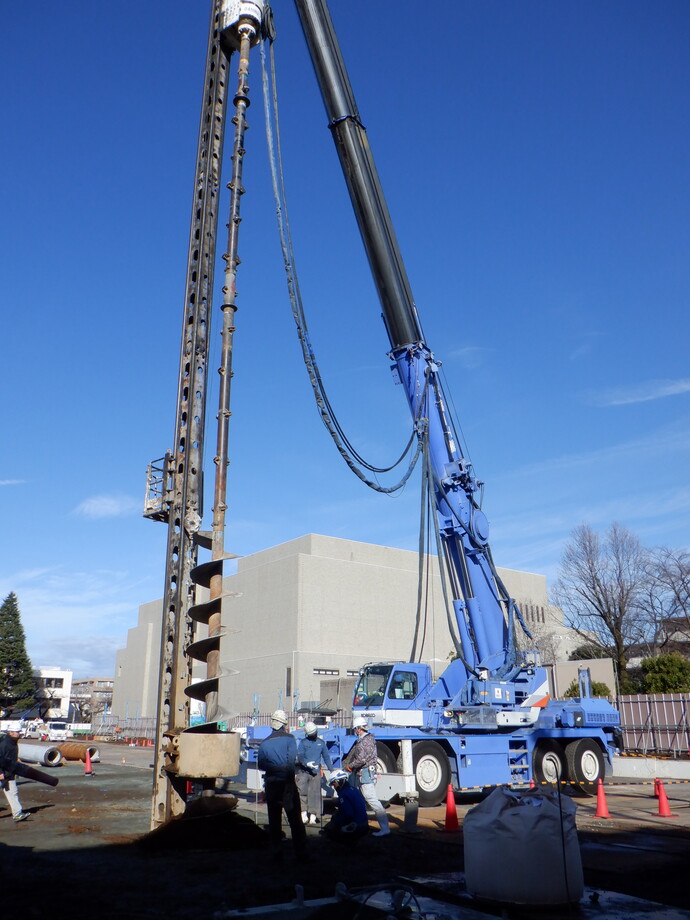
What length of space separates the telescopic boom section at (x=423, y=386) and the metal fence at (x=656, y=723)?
11.4m

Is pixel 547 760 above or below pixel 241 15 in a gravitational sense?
below

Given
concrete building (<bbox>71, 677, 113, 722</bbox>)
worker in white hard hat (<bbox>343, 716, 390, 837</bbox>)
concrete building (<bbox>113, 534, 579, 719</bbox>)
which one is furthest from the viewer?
concrete building (<bbox>71, 677, 113, 722</bbox>)

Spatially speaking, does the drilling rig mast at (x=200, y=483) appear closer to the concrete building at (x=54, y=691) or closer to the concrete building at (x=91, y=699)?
the concrete building at (x=91, y=699)

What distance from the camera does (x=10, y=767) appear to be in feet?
38.8

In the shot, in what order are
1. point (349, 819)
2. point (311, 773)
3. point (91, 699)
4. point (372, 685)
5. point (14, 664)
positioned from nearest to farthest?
point (349, 819), point (311, 773), point (372, 685), point (14, 664), point (91, 699)

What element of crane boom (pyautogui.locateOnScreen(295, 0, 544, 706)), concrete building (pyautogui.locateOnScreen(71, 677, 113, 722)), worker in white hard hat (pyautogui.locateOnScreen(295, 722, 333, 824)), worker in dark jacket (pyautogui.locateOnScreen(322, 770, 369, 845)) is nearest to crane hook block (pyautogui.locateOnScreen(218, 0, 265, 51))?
crane boom (pyautogui.locateOnScreen(295, 0, 544, 706))

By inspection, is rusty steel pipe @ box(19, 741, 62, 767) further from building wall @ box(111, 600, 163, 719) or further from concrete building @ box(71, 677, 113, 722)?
concrete building @ box(71, 677, 113, 722)

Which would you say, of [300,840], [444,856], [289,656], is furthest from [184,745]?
[289,656]

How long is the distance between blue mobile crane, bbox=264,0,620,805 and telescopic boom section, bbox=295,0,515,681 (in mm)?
23

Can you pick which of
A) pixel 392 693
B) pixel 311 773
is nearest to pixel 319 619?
pixel 392 693

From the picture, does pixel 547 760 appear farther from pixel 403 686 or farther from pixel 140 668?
pixel 140 668

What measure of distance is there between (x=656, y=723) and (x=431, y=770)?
48.5ft

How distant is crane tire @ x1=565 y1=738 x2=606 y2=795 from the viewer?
57.3ft

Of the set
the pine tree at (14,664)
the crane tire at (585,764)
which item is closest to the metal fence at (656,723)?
the crane tire at (585,764)
